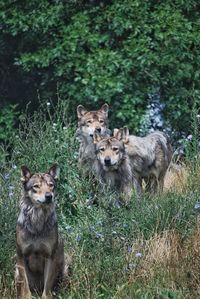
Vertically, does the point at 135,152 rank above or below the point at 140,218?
below

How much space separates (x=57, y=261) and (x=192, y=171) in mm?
3042

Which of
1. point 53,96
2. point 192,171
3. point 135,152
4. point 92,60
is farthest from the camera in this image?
point 53,96

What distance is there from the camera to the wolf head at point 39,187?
10250 mm

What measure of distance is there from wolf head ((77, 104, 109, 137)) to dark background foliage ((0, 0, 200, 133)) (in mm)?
1131

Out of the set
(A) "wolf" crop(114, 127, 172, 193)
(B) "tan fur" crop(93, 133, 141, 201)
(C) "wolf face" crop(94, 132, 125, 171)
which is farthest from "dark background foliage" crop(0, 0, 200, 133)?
(C) "wolf face" crop(94, 132, 125, 171)

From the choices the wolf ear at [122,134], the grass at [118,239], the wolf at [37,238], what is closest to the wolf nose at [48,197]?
the wolf at [37,238]

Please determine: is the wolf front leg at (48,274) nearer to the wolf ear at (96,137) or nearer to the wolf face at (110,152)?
the wolf face at (110,152)

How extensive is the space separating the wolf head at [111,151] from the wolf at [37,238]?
2799 mm

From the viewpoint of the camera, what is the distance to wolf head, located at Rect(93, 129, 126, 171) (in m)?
13.2

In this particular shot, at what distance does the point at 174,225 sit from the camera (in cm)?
1105

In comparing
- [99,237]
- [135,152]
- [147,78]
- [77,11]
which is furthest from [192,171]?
[77,11]

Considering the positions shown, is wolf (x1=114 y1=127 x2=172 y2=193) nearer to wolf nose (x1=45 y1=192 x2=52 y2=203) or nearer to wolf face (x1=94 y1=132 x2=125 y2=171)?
wolf face (x1=94 y1=132 x2=125 y2=171)

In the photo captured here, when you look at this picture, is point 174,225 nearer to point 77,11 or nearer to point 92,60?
point 92,60

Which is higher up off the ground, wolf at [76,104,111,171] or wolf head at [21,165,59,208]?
wolf head at [21,165,59,208]
